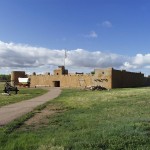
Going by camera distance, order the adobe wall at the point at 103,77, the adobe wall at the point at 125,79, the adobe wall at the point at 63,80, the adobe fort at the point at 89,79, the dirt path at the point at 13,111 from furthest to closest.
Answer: the adobe wall at the point at 63,80
the adobe wall at the point at 125,79
the adobe fort at the point at 89,79
the adobe wall at the point at 103,77
the dirt path at the point at 13,111

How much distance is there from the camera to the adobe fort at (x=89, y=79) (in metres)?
75.6

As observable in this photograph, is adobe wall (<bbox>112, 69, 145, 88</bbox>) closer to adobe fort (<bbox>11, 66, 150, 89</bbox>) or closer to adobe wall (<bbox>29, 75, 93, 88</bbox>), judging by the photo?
adobe fort (<bbox>11, 66, 150, 89</bbox>)

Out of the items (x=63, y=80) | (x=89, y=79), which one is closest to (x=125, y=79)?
(x=89, y=79)

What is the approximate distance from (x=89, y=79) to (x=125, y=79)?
8.75 m

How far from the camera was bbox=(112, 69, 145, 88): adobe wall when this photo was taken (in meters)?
76.6

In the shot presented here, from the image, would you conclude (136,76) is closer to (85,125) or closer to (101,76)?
(101,76)

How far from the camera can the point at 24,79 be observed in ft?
312

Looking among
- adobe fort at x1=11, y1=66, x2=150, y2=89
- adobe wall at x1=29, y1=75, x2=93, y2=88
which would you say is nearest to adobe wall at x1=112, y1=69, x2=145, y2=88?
adobe fort at x1=11, y1=66, x2=150, y2=89

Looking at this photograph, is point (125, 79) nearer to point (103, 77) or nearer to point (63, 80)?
point (103, 77)

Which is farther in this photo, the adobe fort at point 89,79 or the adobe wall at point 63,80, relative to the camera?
the adobe wall at point 63,80

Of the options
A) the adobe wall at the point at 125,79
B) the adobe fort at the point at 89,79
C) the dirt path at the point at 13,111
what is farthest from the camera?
the adobe wall at the point at 125,79

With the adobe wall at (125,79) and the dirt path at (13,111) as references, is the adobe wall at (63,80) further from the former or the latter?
the dirt path at (13,111)

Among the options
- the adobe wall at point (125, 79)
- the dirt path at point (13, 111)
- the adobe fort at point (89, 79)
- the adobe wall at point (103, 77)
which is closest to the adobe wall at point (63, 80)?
the adobe fort at point (89, 79)

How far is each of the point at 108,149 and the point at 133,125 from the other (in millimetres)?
3870
